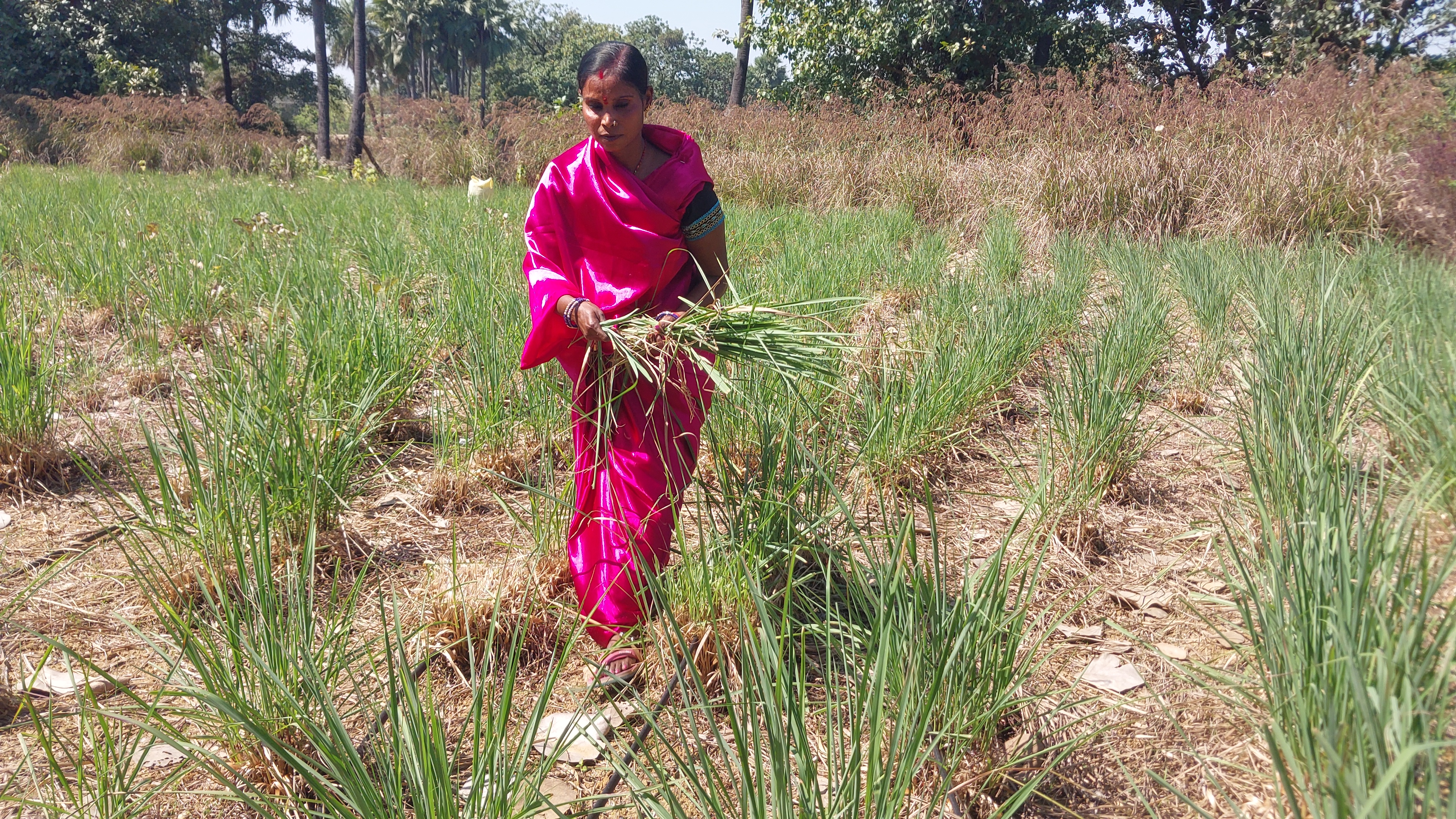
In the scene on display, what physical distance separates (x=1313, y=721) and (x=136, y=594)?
6.75 ft

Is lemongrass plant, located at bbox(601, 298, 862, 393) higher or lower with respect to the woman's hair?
lower

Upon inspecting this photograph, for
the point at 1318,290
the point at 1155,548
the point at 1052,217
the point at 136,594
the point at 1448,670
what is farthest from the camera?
the point at 1052,217

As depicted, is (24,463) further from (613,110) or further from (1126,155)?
(1126,155)

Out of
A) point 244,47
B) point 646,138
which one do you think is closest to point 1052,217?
point 646,138

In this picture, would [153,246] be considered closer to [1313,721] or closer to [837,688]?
[837,688]

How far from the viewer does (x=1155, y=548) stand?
2092 millimetres

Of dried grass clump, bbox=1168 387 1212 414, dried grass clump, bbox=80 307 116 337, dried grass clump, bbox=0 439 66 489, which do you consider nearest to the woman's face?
dried grass clump, bbox=0 439 66 489

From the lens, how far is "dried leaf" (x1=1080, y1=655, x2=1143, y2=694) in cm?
156

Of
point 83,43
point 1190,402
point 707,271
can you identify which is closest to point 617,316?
point 707,271

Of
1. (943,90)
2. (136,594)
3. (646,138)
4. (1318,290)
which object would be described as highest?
(943,90)

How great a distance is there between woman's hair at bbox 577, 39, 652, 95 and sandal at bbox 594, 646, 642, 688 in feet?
3.52

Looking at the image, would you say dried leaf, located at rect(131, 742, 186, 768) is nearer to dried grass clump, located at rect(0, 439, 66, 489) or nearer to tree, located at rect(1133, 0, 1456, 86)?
dried grass clump, located at rect(0, 439, 66, 489)

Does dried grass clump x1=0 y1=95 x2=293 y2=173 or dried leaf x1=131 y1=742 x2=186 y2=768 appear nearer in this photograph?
dried leaf x1=131 y1=742 x2=186 y2=768

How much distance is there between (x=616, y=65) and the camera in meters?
1.67
